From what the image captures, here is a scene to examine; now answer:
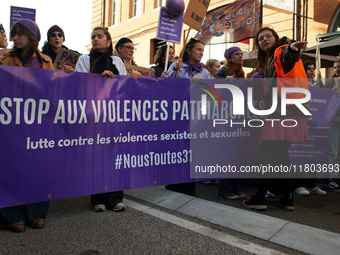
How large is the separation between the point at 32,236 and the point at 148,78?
6.81 ft

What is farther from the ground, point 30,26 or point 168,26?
point 168,26

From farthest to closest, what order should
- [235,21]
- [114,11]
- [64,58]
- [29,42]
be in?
[114,11] < [235,21] < [64,58] < [29,42]

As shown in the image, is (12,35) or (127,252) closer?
(127,252)

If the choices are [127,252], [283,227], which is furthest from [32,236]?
[283,227]

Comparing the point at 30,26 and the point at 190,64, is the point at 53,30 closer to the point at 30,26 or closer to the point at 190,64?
the point at 30,26

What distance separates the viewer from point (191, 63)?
481cm

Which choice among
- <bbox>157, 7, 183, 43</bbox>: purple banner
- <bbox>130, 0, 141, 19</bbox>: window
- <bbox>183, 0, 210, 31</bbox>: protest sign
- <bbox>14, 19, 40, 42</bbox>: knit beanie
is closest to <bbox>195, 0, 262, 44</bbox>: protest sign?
<bbox>157, 7, 183, 43</bbox>: purple banner

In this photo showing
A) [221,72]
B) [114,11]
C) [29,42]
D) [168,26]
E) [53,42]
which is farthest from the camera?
[114,11]

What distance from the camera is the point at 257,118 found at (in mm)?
4711

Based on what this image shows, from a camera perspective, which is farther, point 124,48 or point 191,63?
point 124,48

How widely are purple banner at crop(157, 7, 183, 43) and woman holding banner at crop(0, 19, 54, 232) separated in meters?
2.37

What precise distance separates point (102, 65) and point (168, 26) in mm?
2007

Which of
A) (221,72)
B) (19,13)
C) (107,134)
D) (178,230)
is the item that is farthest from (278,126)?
(19,13)

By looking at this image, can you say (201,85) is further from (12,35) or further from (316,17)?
(316,17)
